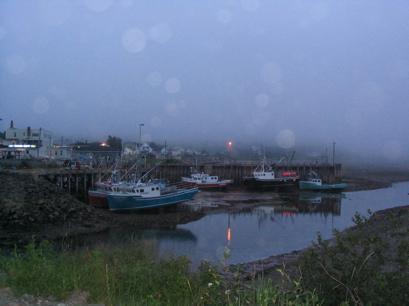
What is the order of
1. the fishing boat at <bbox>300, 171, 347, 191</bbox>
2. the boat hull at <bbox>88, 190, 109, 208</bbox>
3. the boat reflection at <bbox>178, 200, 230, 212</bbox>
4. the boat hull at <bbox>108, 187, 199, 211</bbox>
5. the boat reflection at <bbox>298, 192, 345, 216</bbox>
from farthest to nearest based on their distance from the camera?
the fishing boat at <bbox>300, 171, 347, 191</bbox> < the boat reflection at <bbox>298, 192, 345, 216</bbox> < the boat reflection at <bbox>178, 200, 230, 212</bbox> < the boat hull at <bbox>88, 190, 109, 208</bbox> < the boat hull at <bbox>108, 187, 199, 211</bbox>

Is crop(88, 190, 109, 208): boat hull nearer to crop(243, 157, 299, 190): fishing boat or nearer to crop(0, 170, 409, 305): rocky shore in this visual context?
crop(0, 170, 409, 305): rocky shore

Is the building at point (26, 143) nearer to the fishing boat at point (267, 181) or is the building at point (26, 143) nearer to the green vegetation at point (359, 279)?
the fishing boat at point (267, 181)

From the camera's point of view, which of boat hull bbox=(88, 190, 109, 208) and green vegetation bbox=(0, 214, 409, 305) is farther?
boat hull bbox=(88, 190, 109, 208)

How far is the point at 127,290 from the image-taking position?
5.93 metres

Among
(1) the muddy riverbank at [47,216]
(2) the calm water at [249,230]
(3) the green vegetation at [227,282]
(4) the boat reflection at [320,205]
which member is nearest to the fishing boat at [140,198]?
(1) the muddy riverbank at [47,216]

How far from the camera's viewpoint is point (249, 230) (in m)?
23.8

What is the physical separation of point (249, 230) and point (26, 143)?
56648 millimetres

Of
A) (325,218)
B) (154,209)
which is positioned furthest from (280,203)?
(154,209)

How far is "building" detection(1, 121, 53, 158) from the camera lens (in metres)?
52.8

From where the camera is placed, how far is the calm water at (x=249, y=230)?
18281 millimetres

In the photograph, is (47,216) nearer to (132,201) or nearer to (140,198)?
(132,201)

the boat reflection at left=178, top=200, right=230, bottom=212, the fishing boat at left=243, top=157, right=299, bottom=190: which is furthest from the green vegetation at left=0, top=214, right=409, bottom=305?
the fishing boat at left=243, top=157, right=299, bottom=190

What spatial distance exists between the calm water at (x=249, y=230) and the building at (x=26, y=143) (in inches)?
1247

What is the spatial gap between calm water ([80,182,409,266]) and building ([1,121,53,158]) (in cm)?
3168
